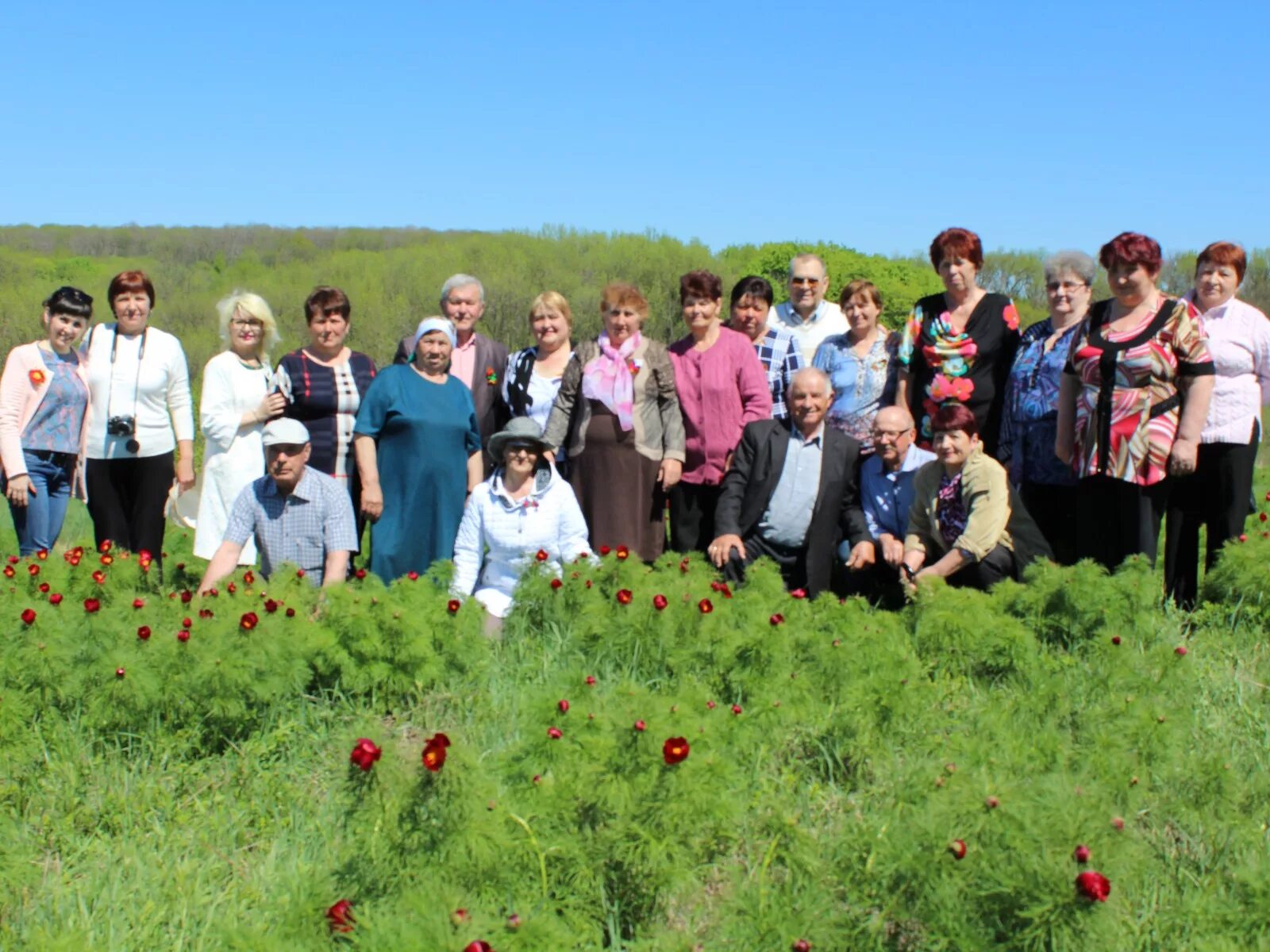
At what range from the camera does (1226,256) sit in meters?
6.14

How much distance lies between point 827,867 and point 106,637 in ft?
9.44

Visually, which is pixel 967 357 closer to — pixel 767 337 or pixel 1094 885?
pixel 767 337

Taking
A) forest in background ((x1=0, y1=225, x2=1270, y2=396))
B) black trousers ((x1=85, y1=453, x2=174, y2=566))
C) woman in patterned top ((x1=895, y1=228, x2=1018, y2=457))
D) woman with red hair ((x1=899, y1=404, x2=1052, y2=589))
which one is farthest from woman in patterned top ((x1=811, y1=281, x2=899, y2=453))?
forest in background ((x1=0, y1=225, x2=1270, y2=396))

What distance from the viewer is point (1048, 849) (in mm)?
2635

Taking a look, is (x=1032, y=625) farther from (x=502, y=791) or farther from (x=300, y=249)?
(x=300, y=249)

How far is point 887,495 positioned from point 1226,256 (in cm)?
207

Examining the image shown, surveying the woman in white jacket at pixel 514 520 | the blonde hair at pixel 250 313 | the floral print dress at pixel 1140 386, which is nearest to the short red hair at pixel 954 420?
the floral print dress at pixel 1140 386

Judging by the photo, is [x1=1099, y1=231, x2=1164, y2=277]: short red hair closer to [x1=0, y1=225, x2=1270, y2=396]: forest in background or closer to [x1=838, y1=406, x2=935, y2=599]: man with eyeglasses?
[x1=838, y1=406, x2=935, y2=599]: man with eyeglasses

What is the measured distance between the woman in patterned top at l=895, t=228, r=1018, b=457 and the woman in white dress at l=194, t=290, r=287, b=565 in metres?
3.43

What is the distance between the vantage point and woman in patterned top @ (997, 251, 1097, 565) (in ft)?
20.4

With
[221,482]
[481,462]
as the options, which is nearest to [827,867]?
[481,462]

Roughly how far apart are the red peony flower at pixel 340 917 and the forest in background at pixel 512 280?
18.8m

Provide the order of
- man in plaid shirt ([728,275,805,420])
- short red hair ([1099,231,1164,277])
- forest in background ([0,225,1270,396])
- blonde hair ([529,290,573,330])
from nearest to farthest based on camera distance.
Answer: short red hair ([1099,231,1164,277]), blonde hair ([529,290,573,330]), man in plaid shirt ([728,275,805,420]), forest in background ([0,225,1270,396])

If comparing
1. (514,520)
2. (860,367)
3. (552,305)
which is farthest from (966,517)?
(552,305)
